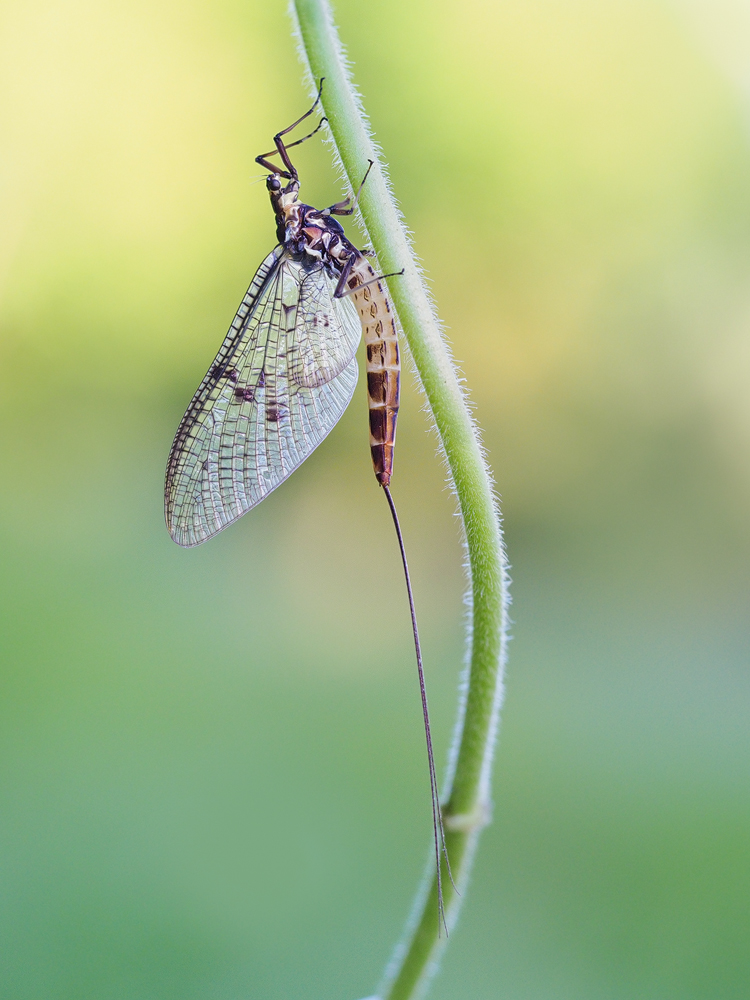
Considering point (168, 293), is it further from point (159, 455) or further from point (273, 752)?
point (273, 752)

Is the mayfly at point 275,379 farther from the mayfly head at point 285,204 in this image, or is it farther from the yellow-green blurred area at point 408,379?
the yellow-green blurred area at point 408,379

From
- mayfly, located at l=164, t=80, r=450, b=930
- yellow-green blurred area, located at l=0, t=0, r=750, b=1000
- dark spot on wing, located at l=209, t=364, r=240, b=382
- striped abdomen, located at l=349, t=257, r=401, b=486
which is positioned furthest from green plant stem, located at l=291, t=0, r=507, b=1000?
yellow-green blurred area, located at l=0, t=0, r=750, b=1000

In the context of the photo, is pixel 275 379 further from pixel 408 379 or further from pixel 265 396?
pixel 408 379

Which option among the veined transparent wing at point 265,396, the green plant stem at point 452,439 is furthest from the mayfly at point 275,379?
the green plant stem at point 452,439

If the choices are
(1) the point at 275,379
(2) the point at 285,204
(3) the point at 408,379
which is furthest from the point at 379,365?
(3) the point at 408,379

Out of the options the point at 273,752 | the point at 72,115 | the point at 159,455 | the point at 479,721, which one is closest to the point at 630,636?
the point at 273,752

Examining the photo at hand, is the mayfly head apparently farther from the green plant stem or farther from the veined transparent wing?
the green plant stem
